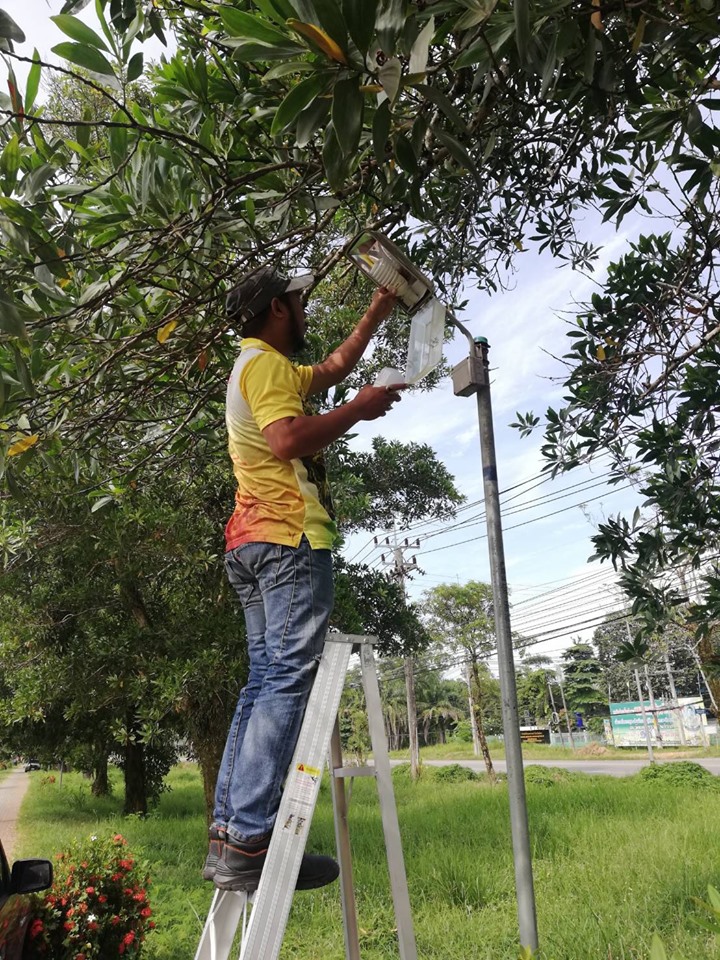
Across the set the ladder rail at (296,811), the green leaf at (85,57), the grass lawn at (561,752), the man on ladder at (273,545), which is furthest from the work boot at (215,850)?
the grass lawn at (561,752)

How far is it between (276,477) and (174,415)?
5.28 feet

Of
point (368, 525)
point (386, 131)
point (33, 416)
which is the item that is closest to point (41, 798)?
point (368, 525)

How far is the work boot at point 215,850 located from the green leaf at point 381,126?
1.62 meters

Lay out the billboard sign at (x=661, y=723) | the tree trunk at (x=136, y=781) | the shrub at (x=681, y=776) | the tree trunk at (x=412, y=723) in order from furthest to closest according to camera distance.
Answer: the billboard sign at (x=661, y=723), the tree trunk at (x=412, y=723), the tree trunk at (x=136, y=781), the shrub at (x=681, y=776)

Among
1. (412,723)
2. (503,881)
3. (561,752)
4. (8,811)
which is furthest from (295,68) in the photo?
(561,752)

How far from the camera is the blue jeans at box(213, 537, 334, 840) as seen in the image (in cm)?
179

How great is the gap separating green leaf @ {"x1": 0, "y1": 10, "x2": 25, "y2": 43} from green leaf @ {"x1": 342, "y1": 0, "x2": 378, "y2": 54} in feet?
1.73

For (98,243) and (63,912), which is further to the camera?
(63,912)

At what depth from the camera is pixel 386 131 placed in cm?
124

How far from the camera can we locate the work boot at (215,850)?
72.1 inches

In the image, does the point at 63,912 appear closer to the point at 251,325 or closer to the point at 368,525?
the point at 251,325

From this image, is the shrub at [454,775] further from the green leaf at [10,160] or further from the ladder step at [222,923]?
the green leaf at [10,160]

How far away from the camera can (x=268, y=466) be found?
2.05 metres

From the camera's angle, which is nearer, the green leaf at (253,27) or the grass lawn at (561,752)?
the green leaf at (253,27)
